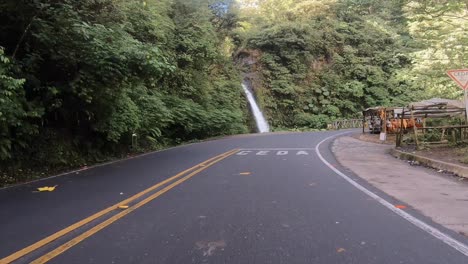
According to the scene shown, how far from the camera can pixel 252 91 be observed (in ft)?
150

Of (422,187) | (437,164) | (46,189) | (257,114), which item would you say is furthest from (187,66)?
(422,187)

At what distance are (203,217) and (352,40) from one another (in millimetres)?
53995

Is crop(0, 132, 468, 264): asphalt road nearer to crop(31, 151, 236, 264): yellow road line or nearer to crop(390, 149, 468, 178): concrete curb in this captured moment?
crop(31, 151, 236, 264): yellow road line

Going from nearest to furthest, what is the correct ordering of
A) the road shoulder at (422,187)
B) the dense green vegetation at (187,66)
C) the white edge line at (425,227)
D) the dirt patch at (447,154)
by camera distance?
the white edge line at (425,227), the road shoulder at (422,187), the dense green vegetation at (187,66), the dirt patch at (447,154)

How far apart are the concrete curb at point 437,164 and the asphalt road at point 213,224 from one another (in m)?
2.69

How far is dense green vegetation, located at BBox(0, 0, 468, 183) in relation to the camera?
1107 centimetres

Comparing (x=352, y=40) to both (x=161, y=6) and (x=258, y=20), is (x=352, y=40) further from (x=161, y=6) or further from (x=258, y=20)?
(x=161, y=6)

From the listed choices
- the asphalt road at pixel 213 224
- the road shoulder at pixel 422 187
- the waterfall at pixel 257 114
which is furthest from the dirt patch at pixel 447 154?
the waterfall at pixel 257 114

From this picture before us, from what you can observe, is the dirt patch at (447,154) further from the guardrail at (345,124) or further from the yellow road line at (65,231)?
the guardrail at (345,124)

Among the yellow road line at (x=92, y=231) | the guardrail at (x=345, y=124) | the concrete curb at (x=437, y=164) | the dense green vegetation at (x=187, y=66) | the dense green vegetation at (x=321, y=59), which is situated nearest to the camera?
the yellow road line at (x=92, y=231)

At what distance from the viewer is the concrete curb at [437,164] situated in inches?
409

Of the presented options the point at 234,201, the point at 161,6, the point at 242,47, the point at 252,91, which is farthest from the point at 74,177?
the point at 242,47

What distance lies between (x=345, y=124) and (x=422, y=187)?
40670 millimetres

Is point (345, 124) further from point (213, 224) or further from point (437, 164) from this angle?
point (213, 224)
